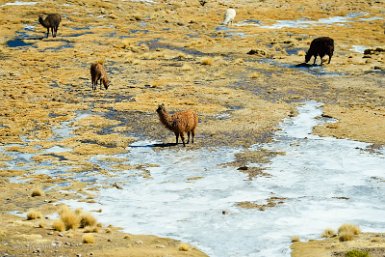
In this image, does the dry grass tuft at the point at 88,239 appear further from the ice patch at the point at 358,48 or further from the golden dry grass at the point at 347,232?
the ice patch at the point at 358,48

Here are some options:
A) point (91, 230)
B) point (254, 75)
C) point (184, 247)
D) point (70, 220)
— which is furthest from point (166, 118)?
point (254, 75)

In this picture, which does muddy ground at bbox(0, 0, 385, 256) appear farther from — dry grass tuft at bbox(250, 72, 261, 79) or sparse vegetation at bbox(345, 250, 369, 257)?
sparse vegetation at bbox(345, 250, 369, 257)

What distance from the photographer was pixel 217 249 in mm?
14047

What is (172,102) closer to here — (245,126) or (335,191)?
(245,126)

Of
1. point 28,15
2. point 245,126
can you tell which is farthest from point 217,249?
point 28,15

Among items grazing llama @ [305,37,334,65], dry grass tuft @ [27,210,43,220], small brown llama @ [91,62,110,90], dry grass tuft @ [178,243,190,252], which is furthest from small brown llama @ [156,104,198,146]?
grazing llama @ [305,37,334,65]

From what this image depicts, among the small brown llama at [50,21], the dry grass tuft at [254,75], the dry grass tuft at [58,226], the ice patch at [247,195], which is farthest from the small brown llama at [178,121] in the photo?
the small brown llama at [50,21]

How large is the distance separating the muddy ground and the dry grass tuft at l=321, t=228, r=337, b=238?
137 inches

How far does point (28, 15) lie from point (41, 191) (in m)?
46.8

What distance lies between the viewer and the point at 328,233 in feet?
48.9

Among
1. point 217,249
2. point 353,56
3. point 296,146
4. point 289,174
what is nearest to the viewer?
point 217,249

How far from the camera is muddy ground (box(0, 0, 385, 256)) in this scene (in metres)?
20.2

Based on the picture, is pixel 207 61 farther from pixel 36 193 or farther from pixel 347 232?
pixel 347 232

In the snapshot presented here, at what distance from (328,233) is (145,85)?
24333 mm
